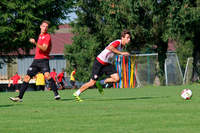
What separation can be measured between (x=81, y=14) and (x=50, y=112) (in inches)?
1409

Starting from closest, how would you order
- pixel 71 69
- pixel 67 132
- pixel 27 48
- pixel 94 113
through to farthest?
1. pixel 67 132
2. pixel 94 113
3. pixel 27 48
4. pixel 71 69

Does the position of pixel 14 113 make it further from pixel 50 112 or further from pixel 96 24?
pixel 96 24

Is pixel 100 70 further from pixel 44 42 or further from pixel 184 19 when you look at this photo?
pixel 184 19

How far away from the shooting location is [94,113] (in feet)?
34.1

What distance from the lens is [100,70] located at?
15.1 metres

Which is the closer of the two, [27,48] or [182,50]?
[27,48]

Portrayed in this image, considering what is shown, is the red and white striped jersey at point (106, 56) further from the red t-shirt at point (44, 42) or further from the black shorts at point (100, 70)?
the red t-shirt at point (44, 42)

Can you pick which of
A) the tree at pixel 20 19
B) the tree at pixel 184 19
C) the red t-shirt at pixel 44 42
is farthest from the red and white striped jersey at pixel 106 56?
the tree at pixel 184 19

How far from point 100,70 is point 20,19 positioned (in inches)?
794

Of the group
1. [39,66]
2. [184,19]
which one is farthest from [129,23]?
[39,66]

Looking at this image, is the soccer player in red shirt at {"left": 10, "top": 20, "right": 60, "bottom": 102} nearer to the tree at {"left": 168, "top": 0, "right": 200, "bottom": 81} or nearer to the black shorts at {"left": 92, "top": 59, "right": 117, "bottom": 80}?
the black shorts at {"left": 92, "top": 59, "right": 117, "bottom": 80}

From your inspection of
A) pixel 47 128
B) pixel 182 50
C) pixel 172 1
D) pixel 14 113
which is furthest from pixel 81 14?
pixel 47 128

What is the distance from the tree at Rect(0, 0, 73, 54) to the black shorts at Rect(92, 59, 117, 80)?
18700mm

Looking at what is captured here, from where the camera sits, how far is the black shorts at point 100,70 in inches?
591
